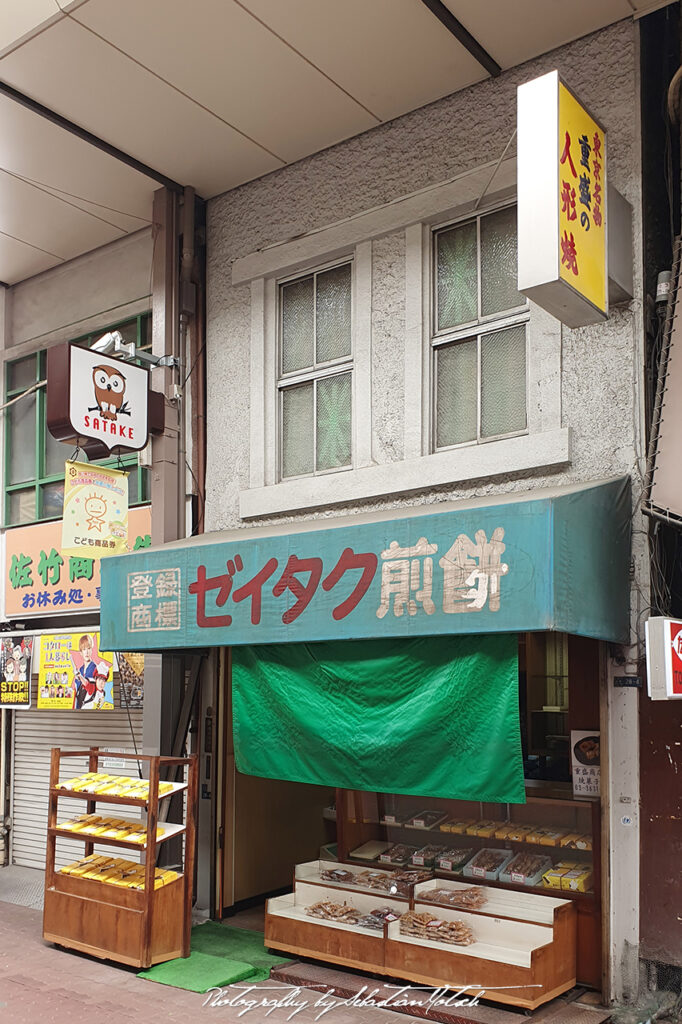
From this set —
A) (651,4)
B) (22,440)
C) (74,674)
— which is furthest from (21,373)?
(651,4)

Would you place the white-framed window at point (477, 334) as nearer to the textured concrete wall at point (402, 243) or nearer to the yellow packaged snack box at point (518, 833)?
the textured concrete wall at point (402, 243)

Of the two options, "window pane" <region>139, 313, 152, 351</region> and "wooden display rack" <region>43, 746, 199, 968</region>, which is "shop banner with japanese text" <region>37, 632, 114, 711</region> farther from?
"window pane" <region>139, 313, 152, 351</region>

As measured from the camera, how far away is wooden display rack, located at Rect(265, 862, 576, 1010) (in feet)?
22.6

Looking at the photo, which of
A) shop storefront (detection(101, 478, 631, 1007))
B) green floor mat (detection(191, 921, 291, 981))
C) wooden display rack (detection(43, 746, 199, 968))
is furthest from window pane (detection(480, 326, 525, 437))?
green floor mat (detection(191, 921, 291, 981))

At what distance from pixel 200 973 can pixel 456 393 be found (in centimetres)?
535

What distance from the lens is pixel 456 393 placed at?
862 centimetres

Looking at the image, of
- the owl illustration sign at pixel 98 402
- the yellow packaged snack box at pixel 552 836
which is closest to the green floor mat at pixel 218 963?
the yellow packaged snack box at pixel 552 836

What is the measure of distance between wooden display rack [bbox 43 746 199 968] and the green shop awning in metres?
1.36

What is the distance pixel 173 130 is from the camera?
31.1 feet

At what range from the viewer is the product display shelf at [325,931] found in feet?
25.1

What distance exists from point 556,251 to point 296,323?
424 cm

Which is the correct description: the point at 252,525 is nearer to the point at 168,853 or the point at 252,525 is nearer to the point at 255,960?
the point at 168,853

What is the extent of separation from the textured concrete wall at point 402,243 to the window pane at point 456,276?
37cm

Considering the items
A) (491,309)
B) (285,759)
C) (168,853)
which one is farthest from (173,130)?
(168,853)
